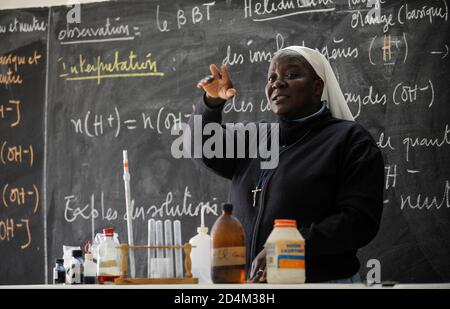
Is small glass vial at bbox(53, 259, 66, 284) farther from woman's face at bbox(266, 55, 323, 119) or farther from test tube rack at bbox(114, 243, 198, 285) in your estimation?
woman's face at bbox(266, 55, 323, 119)

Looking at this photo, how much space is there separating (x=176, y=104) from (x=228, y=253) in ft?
7.25

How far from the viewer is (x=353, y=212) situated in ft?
6.82

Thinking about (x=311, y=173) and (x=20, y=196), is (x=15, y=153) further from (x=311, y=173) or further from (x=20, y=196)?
(x=311, y=173)

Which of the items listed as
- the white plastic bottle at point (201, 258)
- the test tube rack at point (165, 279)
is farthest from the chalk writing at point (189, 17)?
the test tube rack at point (165, 279)

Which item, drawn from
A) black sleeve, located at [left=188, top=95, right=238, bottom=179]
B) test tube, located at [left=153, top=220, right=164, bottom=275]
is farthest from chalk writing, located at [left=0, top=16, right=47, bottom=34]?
test tube, located at [left=153, top=220, right=164, bottom=275]

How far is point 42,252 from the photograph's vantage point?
399 centimetres

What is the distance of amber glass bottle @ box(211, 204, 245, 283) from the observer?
5.94 feet

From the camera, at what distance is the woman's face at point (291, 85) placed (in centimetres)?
241

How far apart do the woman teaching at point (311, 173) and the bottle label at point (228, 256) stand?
11 cm

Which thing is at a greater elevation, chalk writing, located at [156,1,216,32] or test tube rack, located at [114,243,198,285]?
chalk writing, located at [156,1,216,32]

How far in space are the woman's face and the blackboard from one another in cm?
133
